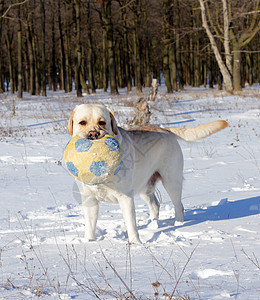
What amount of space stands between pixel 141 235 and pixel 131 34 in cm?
3718

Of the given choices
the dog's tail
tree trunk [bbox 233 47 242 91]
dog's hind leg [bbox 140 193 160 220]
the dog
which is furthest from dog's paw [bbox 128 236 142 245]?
tree trunk [bbox 233 47 242 91]

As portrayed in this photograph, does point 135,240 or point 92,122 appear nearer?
point 92,122

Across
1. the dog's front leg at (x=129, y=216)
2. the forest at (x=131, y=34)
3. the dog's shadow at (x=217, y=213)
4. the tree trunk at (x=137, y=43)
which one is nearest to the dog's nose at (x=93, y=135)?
the dog's front leg at (x=129, y=216)

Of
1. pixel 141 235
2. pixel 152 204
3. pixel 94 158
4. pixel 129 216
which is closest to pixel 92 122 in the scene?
pixel 94 158

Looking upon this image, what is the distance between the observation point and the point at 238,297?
2500 millimetres

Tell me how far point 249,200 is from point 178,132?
149 centimetres

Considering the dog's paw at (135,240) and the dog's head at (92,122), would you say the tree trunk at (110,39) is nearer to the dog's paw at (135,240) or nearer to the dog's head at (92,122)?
the dog's head at (92,122)

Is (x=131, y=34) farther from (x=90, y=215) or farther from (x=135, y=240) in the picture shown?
(x=135, y=240)

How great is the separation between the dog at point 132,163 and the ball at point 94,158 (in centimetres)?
9

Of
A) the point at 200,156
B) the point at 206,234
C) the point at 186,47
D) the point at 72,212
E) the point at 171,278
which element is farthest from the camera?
the point at 186,47

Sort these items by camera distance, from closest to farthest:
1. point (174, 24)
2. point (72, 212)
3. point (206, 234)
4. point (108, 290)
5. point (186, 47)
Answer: point (108, 290), point (206, 234), point (72, 212), point (174, 24), point (186, 47)

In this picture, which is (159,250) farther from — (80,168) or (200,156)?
(200,156)

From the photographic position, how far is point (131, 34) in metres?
39.7

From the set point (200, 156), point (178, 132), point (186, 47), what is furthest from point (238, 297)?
point (186, 47)
